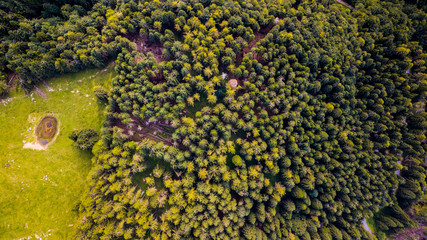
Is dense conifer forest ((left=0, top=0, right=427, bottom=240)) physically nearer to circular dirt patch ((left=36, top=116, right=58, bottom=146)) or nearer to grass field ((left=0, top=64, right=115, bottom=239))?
grass field ((left=0, top=64, right=115, bottom=239))

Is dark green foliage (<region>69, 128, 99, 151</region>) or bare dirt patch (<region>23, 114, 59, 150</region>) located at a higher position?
dark green foliage (<region>69, 128, 99, 151</region>)

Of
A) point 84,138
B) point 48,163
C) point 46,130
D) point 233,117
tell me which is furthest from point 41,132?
point 233,117

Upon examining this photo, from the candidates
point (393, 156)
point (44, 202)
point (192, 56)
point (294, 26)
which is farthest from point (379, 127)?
point (44, 202)

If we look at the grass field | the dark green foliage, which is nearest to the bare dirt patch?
the grass field

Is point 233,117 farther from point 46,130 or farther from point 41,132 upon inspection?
point 41,132

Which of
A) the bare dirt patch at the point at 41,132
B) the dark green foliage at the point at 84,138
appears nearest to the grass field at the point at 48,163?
the bare dirt patch at the point at 41,132

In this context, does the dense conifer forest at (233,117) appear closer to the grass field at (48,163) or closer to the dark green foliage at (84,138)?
the dark green foliage at (84,138)
